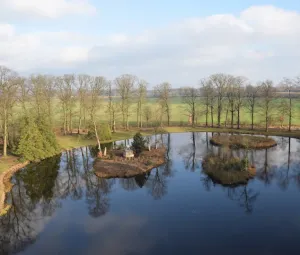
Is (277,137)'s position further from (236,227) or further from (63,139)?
(63,139)

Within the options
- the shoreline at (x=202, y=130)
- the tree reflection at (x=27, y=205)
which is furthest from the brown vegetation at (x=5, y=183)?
the tree reflection at (x=27, y=205)

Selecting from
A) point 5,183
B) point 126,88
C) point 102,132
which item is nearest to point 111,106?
point 126,88

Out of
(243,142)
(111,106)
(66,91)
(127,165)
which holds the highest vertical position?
(66,91)

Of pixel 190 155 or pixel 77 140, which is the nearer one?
pixel 190 155

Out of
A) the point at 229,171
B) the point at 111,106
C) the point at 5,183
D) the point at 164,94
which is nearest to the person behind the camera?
the point at 5,183

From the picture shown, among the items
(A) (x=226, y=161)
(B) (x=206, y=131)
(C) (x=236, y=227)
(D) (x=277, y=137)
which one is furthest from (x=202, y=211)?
(B) (x=206, y=131)

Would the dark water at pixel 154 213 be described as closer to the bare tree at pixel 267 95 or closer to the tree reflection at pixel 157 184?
the tree reflection at pixel 157 184

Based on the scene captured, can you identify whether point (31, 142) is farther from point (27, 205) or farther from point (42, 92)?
point (42, 92)
